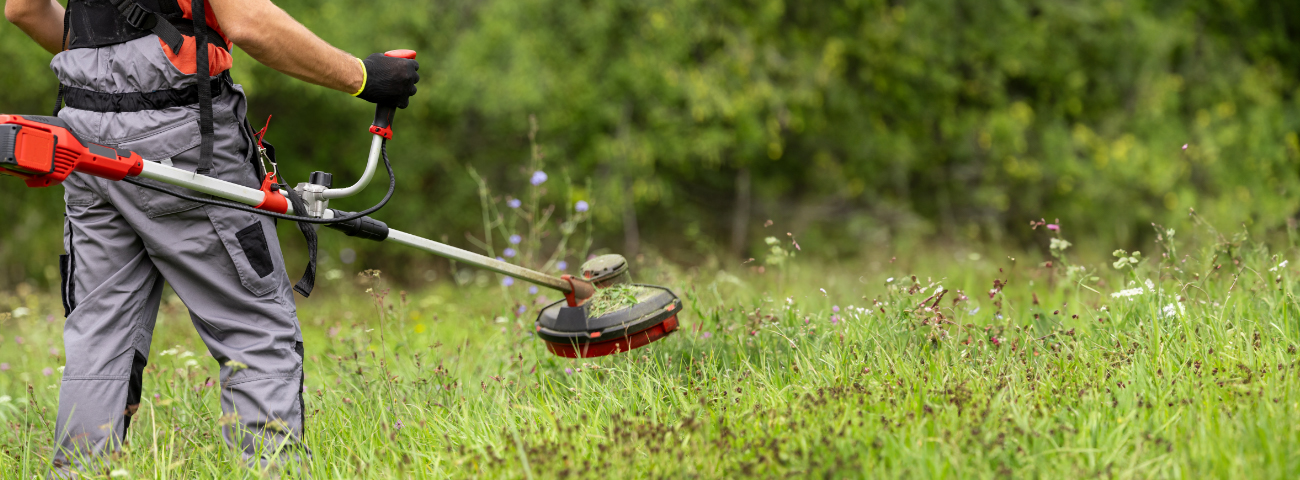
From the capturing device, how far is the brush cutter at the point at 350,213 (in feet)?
6.91

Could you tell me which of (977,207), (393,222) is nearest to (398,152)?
(393,222)

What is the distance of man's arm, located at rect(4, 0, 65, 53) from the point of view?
2668 millimetres

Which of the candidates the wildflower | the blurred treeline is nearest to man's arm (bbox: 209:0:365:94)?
the wildflower

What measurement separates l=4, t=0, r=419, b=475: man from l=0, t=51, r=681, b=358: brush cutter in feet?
0.33

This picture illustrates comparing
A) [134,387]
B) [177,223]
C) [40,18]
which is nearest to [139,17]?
[177,223]

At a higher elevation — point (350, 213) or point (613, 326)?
point (350, 213)

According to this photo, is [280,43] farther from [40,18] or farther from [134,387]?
[134,387]

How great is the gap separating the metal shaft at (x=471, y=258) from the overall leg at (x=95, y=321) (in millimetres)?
687

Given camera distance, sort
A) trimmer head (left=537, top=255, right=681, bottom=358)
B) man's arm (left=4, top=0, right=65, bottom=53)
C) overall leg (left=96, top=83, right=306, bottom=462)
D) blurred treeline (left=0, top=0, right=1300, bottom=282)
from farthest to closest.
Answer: blurred treeline (left=0, top=0, right=1300, bottom=282), trimmer head (left=537, top=255, right=681, bottom=358), man's arm (left=4, top=0, right=65, bottom=53), overall leg (left=96, top=83, right=306, bottom=462)

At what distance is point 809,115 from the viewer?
9.59 meters

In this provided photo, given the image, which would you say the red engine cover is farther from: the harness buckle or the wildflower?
the wildflower

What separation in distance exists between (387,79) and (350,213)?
1.30 ft

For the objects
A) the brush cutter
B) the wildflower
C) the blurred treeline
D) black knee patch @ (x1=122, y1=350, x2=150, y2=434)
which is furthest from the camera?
the blurred treeline

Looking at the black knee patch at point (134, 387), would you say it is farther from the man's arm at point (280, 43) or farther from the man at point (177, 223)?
the man's arm at point (280, 43)
